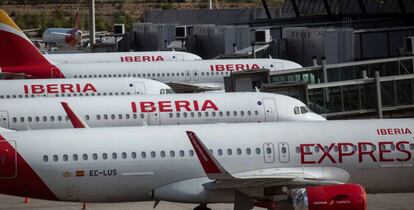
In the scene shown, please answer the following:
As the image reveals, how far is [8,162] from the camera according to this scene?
1202 inches

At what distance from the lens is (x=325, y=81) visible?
2219 inches

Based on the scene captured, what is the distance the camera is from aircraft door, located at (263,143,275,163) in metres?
31.4

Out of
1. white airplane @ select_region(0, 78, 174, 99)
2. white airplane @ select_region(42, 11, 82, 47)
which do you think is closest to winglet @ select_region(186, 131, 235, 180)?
white airplane @ select_region(0, 78, 174, 99)

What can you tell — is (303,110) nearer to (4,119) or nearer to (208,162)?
(4,119)

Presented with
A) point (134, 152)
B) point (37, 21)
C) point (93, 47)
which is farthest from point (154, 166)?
point (37, 21)

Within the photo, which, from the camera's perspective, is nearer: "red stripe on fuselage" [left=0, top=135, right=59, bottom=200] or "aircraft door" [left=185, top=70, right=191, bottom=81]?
"red stripe on fuselage" [left=0, top=135, right=59, bottom=200]

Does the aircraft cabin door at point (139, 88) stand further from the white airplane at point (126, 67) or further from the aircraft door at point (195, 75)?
the aircraft door at point (195, 75)

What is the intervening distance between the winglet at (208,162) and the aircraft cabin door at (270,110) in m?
14.4

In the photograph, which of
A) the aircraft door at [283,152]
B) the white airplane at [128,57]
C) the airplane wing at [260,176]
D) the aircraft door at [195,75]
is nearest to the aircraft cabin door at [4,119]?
the airplane wing at [260,176]

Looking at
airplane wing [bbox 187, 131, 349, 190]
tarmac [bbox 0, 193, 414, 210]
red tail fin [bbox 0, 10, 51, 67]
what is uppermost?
red tail fin [bbox 0, 10, 51, 67]

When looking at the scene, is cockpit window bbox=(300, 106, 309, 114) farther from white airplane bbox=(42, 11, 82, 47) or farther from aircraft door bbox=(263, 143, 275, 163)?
white airplane bbox=(42, 11, 82, 47)

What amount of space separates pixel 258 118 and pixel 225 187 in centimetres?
1371

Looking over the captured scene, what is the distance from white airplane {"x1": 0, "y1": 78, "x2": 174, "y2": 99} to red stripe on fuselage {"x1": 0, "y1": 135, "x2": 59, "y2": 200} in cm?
1907

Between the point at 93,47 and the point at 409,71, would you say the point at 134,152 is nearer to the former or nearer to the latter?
the point at 409,71
